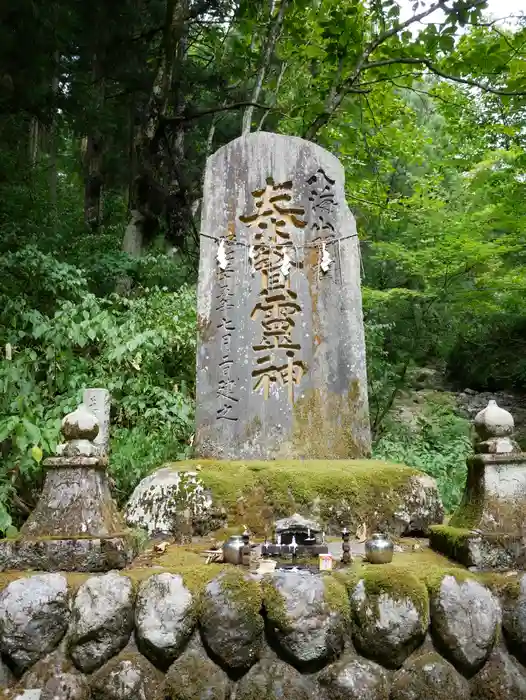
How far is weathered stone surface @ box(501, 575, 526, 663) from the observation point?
249 cm

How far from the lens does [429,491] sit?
3.96 m

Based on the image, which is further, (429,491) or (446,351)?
(446,351)

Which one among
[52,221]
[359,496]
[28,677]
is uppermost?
[52,221]

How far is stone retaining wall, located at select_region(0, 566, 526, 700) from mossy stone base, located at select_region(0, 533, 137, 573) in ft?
0.50

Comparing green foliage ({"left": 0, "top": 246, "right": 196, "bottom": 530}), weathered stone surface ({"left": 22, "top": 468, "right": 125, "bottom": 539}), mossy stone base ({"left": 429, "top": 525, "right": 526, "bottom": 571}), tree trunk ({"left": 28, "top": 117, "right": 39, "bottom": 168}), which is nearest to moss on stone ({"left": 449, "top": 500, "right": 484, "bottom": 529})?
mossy stone base ({"left": 429, "top": 525, "right": 526, "bottom": 571})

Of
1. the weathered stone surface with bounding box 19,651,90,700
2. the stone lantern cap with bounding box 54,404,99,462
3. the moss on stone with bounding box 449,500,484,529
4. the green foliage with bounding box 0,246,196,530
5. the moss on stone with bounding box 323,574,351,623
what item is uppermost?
the green foliage with bounding box 0,246,196,530

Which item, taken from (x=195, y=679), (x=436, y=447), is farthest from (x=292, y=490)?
(x=436, y=447)

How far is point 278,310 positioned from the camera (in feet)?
15.5

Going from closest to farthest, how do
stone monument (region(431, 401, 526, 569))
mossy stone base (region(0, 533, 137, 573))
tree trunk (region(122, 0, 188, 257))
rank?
mossy stone base (region(0, 533, 137, 573))
stone monument (region(431, 401, 526, 569))
tree trunk (region(122, 0, 188, 257))

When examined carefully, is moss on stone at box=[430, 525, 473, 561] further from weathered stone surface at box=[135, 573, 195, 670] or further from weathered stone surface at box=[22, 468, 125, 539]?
weathered stone surface at box=[22, 468, 125, 539]

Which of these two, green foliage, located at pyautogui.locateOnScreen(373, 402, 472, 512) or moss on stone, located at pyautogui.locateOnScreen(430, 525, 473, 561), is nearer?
moss on stone, located at pyautogui.locateOnScreen(430, 525, 473, 561)

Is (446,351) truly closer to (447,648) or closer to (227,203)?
(227,203)

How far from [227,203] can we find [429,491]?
2.72 meters

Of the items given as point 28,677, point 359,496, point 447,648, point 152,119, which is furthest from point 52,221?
point 447,648
